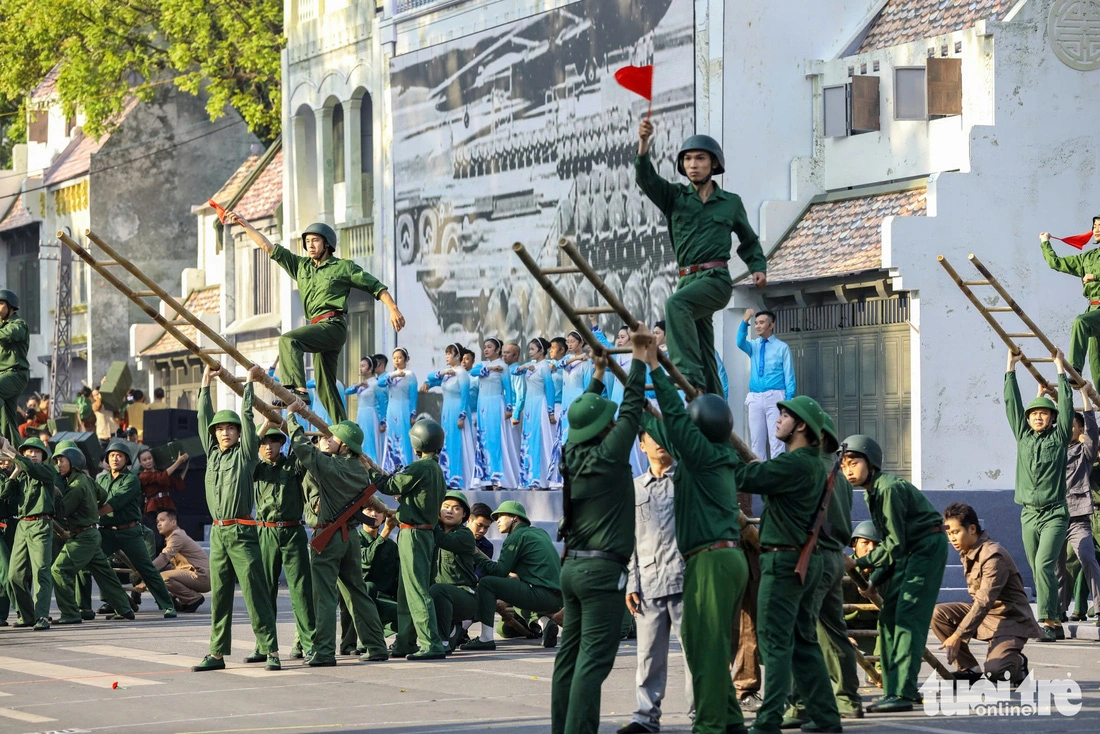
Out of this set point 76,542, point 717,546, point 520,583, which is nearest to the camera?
point 717,546

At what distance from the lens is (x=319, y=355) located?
17234 mm

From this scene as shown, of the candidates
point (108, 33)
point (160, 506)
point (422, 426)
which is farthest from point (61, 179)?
point (422, 426)

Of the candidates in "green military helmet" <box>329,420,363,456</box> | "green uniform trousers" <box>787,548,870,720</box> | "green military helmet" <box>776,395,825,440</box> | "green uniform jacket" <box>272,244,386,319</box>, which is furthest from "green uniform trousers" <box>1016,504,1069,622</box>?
"green military helmet" <box>776,395,825,440</box>

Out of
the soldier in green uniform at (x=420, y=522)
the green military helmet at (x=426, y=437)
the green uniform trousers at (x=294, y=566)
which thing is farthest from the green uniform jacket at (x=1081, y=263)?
the green uniform trousers at (x=294, y=566)

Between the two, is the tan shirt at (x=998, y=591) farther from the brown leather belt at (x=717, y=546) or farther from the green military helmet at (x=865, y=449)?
the brown leather belt at (x=717, y=546)

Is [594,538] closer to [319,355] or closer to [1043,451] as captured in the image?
[319,355]

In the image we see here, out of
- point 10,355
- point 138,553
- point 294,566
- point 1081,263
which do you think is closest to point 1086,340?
point 1081,263

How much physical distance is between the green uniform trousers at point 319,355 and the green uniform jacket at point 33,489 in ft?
12.8

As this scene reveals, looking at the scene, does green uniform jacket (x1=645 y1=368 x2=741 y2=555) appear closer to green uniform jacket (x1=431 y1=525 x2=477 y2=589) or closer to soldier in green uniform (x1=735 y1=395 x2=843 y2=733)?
soldier in green uniform (x1=735 y1=395 x2=843 y2=733)

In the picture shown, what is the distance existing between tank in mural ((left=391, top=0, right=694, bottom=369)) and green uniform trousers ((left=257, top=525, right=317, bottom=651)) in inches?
469

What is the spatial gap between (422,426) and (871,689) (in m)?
4.65

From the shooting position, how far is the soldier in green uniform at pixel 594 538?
10.6 m

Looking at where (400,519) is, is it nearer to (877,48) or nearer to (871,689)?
(871,689)

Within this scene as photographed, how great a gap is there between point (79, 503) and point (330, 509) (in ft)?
17.3
